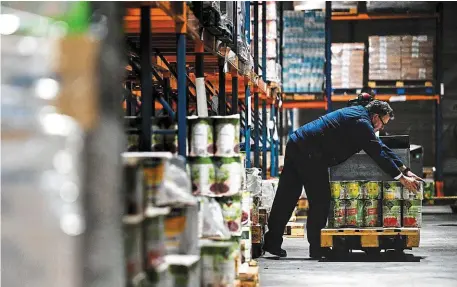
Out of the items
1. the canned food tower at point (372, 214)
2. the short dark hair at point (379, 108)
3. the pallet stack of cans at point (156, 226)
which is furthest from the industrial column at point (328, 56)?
the pallet stack of cans at point (156, 226)

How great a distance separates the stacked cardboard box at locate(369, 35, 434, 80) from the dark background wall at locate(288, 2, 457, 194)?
116 inches

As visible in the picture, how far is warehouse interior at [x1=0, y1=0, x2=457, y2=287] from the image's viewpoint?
245 centimetres

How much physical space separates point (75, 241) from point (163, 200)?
1519mm

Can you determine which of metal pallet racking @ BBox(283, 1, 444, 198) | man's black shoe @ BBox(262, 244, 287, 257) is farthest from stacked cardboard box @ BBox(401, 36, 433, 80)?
man's black shoe @ BBox(262, 244, 287, 257)

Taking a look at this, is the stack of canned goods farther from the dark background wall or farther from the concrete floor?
the dark background wall

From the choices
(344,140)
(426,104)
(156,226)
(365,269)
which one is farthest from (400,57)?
(156,226)

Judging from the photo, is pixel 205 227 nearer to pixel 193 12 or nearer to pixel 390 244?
pixel 193 12

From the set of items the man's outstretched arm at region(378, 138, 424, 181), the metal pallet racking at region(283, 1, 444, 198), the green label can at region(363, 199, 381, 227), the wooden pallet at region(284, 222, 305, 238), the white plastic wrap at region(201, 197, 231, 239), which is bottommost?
the wooden pallet at region(284, 222, 305, 238)

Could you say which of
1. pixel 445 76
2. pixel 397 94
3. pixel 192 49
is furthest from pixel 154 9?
pixel 445 76

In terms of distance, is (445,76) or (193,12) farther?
(445,76)

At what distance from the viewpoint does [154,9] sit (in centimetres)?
547

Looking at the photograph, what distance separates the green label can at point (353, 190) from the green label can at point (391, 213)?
0.27 m

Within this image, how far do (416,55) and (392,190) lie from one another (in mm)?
7321

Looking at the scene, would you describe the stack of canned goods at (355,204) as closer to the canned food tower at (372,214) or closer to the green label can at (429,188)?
the canned food tower at (372,214)
